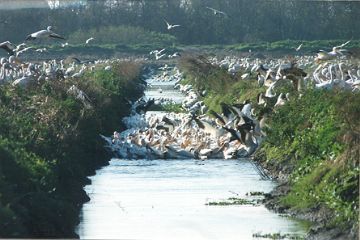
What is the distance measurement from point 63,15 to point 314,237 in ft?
112

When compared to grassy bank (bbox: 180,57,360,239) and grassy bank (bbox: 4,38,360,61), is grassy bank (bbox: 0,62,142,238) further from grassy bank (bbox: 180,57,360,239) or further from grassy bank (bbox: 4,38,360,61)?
grassy bank (bbox: 4,38,360,61)

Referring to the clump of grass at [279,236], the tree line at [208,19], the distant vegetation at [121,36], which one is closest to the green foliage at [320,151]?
the clump of grass at [279,236]

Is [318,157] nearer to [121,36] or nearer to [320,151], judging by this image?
[320,151]

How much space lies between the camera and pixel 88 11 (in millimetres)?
50188

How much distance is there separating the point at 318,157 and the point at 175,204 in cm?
231

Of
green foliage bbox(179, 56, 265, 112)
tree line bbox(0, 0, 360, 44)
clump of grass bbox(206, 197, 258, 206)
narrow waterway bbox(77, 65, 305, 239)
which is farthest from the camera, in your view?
tree line bbox(0, 0, 360, 44)

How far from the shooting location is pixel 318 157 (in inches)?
739

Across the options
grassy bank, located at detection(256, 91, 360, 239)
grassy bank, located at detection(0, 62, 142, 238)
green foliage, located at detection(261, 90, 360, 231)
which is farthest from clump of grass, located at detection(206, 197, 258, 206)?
grassy bank, located at detection(0, 62, 142, 238)

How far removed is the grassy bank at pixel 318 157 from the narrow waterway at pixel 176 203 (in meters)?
0.39

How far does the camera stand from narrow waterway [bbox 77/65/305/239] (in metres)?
16.4

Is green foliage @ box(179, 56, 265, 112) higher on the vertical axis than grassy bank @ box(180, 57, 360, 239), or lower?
lower

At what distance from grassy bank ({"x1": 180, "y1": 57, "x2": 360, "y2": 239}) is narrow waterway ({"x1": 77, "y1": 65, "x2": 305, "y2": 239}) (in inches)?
15.4

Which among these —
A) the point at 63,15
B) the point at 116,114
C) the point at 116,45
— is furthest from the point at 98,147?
the point at 116,45

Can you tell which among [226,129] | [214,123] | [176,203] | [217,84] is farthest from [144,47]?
[176,203]
